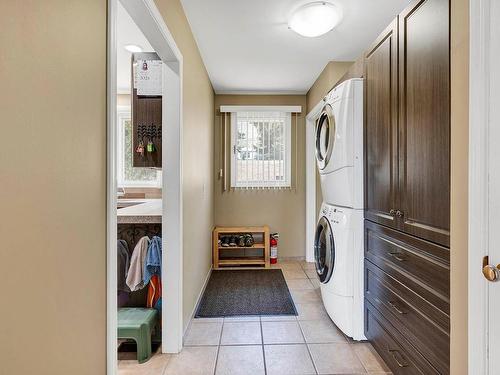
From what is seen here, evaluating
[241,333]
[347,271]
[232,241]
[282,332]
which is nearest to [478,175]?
[347,271]

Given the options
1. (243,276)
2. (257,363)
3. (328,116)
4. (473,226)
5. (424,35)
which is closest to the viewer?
(473,226)

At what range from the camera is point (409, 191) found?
1.48 m

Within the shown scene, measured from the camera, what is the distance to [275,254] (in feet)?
13.5

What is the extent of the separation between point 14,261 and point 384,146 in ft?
5.78

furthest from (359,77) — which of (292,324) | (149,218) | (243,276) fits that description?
(243,276)

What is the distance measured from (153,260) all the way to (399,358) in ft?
5.24

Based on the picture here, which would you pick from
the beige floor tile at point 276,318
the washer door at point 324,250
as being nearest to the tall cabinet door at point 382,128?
the washer door at point 324,250

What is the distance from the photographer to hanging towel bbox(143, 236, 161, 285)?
2.02m

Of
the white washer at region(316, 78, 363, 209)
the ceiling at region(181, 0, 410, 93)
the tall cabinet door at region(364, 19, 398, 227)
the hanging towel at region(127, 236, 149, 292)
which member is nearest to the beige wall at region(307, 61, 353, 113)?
the ceiling at region(181, 0, 410, 93)

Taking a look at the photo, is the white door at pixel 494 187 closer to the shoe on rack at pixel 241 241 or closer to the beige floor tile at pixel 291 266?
the beige floor tile at pixel 291 266

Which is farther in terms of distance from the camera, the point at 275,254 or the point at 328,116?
the point at 275,254

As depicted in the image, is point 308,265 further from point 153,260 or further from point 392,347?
point 153,260

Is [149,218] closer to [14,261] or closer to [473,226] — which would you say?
[14,261]

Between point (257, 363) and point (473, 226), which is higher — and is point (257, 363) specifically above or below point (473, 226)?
below
